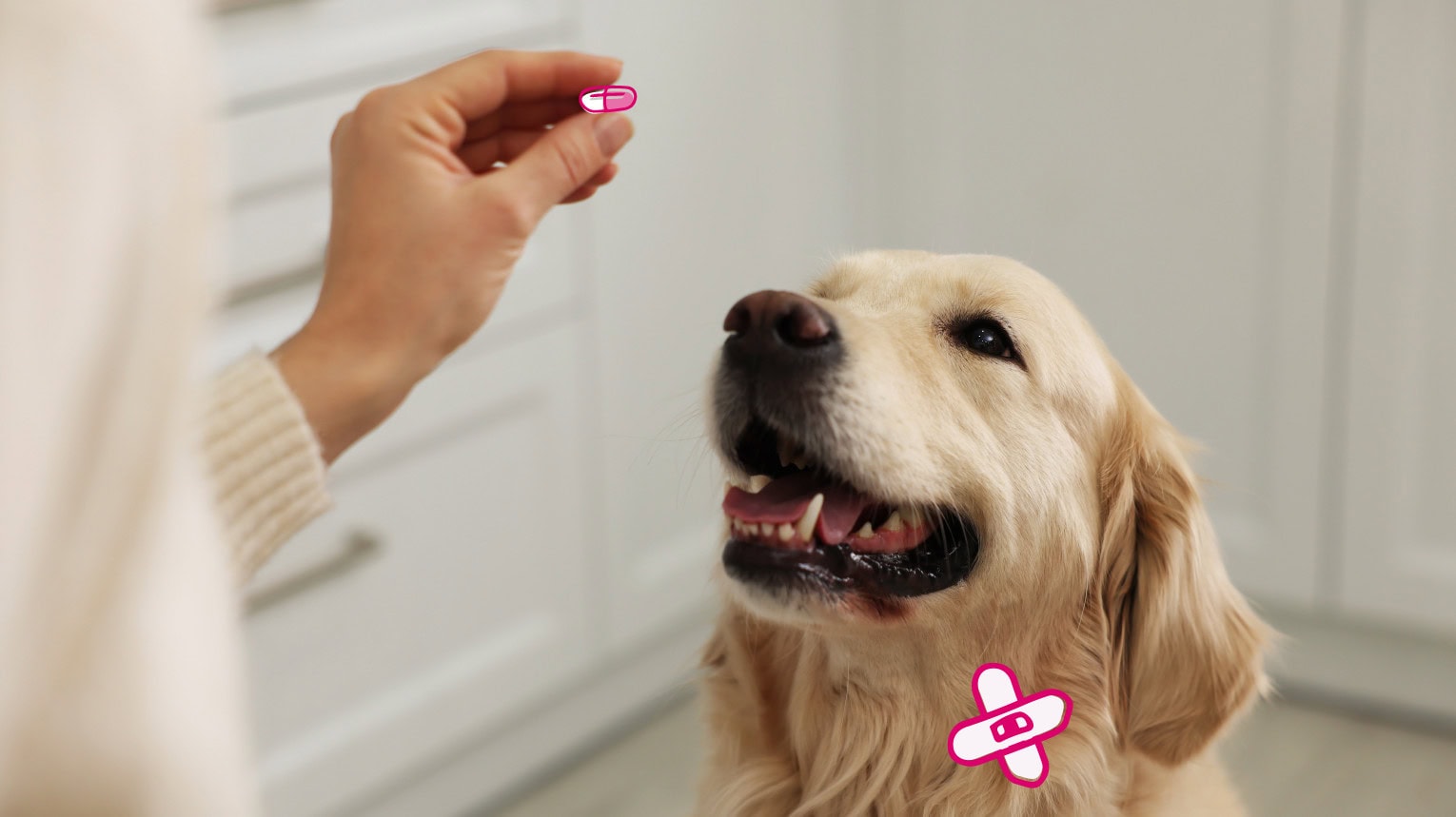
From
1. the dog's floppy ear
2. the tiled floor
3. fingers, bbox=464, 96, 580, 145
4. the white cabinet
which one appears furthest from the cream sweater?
the white cabinet

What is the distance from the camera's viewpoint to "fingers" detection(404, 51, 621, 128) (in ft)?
3.09

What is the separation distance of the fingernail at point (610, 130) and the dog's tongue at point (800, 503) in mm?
261

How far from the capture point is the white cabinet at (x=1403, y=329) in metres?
1.77

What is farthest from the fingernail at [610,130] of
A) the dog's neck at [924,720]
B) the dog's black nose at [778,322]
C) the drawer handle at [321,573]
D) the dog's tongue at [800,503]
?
the drawer handle at [321,573]

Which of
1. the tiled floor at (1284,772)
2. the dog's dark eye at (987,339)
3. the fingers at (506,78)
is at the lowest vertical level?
the tiled floor at (1284,772)

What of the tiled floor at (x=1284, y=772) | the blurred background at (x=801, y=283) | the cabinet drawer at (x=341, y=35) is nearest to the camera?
the cabinet drawer at (x=341, y=35)

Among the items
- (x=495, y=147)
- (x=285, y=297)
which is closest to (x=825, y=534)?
(x=495, y=147)

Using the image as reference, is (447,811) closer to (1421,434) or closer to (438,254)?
(438,254)

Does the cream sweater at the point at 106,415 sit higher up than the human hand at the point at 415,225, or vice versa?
the cream sweater at the point at 106,415

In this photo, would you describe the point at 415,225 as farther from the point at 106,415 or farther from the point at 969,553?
the point at 106,415

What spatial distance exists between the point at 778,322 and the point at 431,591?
2.97ft

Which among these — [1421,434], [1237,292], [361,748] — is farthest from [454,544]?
[1421,434]

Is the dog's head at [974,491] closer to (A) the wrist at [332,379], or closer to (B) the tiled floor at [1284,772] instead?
(A) the wrist at [332,379]

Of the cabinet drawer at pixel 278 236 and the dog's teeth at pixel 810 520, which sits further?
the cabinet drawer at pixel 278 236
